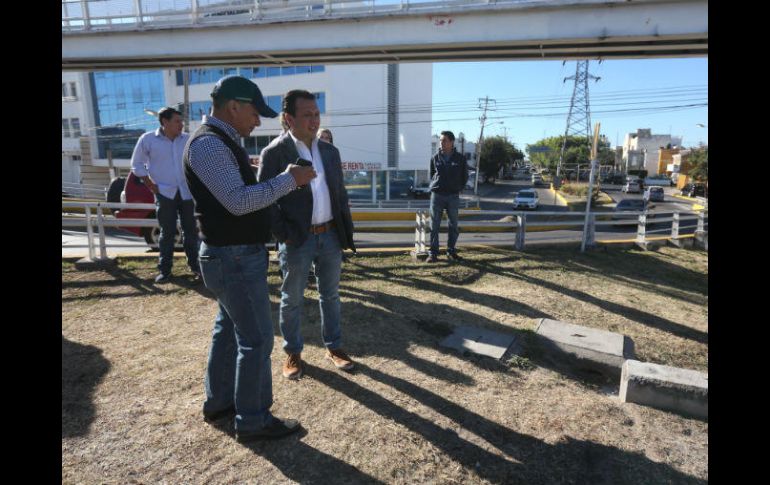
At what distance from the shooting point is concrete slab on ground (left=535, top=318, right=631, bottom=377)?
134 inches

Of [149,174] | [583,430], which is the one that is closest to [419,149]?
[149,174]

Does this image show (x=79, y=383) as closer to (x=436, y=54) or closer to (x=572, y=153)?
(x=436, y=54)

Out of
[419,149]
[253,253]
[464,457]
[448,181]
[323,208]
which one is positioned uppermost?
[419,149]

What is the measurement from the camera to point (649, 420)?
106 inches

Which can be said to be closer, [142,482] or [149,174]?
[142,482]

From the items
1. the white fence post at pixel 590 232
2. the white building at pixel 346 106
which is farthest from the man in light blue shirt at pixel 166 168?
the white building at pixel 346 106

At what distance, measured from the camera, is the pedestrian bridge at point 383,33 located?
7.27 meters

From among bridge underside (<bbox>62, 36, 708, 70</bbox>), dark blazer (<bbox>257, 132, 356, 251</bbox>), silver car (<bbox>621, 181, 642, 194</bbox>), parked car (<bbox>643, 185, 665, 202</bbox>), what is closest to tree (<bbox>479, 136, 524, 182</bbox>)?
silver car (<bbox>621, 181, 642, 194</bbox>)

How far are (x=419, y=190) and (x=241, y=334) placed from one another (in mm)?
37091

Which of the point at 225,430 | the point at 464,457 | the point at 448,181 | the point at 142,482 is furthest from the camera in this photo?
the point at 448,181
